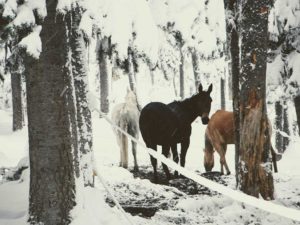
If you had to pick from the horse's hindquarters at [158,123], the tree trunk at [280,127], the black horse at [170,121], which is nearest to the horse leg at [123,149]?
the black horse at [170,121]

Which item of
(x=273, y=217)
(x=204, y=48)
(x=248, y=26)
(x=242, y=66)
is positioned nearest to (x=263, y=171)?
(x=273, y=217)

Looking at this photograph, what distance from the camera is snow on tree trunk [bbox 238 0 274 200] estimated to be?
21.2 feet

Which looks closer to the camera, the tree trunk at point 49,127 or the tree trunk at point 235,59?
the tree trunk at point 49,127

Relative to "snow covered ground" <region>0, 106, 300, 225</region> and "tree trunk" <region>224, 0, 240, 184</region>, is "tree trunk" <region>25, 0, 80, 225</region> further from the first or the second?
"tree trunk" <region>224, 0, 240, 184</region>

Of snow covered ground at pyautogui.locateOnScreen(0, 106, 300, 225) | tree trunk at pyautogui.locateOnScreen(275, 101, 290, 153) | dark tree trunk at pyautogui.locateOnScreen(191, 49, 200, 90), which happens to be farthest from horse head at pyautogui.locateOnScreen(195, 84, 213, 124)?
dark tree trunk at pyautogui.locateOnScreen(191, 49, 200, 90)

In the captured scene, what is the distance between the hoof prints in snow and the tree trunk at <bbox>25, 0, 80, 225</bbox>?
7.87ft

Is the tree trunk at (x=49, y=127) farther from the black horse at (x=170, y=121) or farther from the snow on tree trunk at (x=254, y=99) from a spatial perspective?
the black horse at (x=170, y=121)

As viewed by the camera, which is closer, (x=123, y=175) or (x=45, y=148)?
(x=45, y=148)

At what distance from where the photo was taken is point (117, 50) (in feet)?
30.2

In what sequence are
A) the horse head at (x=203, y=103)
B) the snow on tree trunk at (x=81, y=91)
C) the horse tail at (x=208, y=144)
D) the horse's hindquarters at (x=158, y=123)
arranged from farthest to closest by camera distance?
the horse tail at (x=208, y=144)
the horse head at (x=203, y=103)
the horse's hindquarters at (x=158, y=123)
the snow on tree trunk at (x=81, y=91)

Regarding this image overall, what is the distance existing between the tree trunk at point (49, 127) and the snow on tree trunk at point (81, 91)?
2.92 meters

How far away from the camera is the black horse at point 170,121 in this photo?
Answer: 10396 mm

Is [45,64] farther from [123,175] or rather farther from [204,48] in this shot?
[204,48]

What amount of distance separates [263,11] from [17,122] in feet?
57.0
